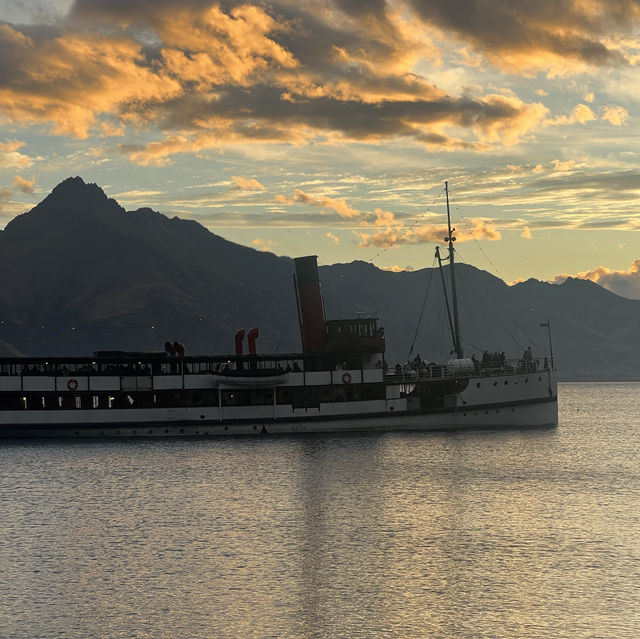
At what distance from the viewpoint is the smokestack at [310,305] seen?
77.7m

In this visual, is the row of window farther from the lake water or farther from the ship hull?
the lake water

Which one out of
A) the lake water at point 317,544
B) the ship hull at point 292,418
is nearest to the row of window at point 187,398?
the ship hull at point 292,418

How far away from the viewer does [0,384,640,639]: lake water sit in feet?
93.7

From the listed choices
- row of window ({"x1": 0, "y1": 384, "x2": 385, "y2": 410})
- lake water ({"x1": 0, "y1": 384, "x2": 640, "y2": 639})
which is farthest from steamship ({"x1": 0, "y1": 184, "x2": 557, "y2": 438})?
lake water ({"x1": 0, "y1": 384, "x2": 640, "y2": 639})

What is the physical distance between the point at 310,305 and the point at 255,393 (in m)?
9.66

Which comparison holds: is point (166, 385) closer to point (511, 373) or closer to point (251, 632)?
point (511, 373)

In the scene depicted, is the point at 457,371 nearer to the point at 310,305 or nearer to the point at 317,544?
the point at 310,305

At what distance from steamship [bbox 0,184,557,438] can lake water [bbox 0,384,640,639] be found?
13.7 ft

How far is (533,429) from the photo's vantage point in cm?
8394

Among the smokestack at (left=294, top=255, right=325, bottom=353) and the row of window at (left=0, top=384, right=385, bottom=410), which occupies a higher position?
the smokestack at (left=294, top=255, right=325, bottom=353)

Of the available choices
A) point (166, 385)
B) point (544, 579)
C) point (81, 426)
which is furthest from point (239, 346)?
point (544, 579)

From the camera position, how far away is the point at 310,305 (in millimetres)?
79375

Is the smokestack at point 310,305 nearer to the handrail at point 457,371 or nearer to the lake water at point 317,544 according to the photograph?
the handrail at point 457,371

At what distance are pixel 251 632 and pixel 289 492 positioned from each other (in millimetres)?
24255
